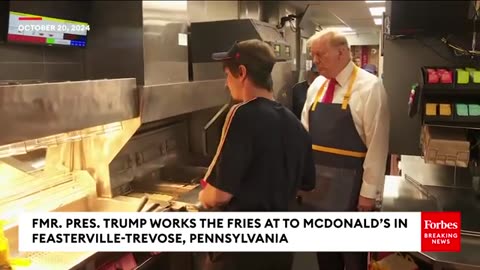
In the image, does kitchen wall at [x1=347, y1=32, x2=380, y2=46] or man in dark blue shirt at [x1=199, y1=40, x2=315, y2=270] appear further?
kitchen wall at [x1=347, y1=32, x2=380, y2=46]

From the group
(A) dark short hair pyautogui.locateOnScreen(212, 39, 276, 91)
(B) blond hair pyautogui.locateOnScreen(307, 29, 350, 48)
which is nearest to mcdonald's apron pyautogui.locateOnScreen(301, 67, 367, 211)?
(B) blond hair pyautogui.locateOnScreen(307, 29, 350, 48)

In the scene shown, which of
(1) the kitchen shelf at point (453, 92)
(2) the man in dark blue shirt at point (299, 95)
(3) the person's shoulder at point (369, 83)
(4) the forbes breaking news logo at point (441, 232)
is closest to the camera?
(4) the forbes breaking news logo at point (441, 232)

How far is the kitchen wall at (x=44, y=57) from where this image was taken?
157 cm

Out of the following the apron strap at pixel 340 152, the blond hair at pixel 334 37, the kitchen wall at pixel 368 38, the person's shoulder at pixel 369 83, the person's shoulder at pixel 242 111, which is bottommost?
the apron strap at pixel 340 152

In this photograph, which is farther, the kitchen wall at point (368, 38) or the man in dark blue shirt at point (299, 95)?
the kitchen wall at point (368, 38)

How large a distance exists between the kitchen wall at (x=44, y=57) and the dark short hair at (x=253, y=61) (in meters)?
0.96

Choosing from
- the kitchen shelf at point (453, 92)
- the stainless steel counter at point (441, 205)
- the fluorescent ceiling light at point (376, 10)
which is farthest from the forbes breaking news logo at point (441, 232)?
the fluorescent ceiling light at point (376, 10)

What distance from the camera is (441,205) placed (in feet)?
4.71

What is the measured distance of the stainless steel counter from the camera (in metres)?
1.11

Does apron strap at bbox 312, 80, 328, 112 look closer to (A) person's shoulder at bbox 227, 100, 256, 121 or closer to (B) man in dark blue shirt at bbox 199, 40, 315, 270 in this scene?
(B) man in dark blue shirt at bbox 199, 40, 315, 270

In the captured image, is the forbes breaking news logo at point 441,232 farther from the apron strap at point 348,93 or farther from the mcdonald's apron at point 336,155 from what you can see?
the apron strap at point 348,93

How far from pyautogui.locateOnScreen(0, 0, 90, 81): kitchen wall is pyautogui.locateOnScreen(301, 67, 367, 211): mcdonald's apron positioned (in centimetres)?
→ 109

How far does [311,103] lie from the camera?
1.59 meters

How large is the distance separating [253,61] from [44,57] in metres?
1.08
